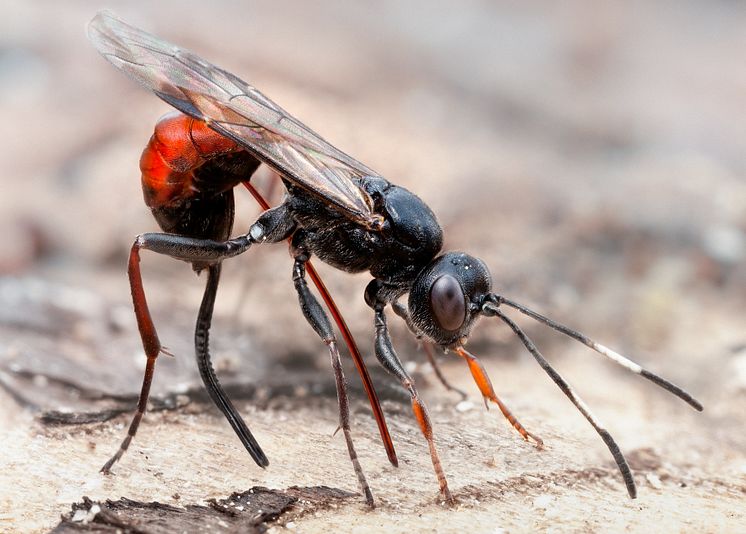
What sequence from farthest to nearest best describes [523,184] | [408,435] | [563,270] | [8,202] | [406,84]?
1. [406,84]
2. [523,184]
3. [8,202]
4. [563,270]
5. [408,435]

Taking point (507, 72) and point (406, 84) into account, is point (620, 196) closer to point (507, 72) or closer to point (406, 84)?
point (406, 84)

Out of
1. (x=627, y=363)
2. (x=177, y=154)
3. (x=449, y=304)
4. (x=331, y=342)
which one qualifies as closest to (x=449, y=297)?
(x=449, y=304)

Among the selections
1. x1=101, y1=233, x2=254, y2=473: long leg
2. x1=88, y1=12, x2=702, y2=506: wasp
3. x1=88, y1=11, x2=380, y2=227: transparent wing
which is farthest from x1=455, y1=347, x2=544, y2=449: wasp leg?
x1=101, y1=233, x2=254, y2=473: long leg

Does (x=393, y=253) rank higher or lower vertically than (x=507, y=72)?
lower

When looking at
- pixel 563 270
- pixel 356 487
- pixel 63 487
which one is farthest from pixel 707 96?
pixel 63 487

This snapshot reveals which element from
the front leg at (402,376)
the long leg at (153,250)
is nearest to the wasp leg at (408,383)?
the front leg at (402,376)

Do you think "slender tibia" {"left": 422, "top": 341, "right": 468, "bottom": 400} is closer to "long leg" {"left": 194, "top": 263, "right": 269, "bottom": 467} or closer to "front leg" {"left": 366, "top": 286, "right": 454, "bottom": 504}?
"front leg" {"left": 366, "top": 286, "right": 454, "bottom": 504}
